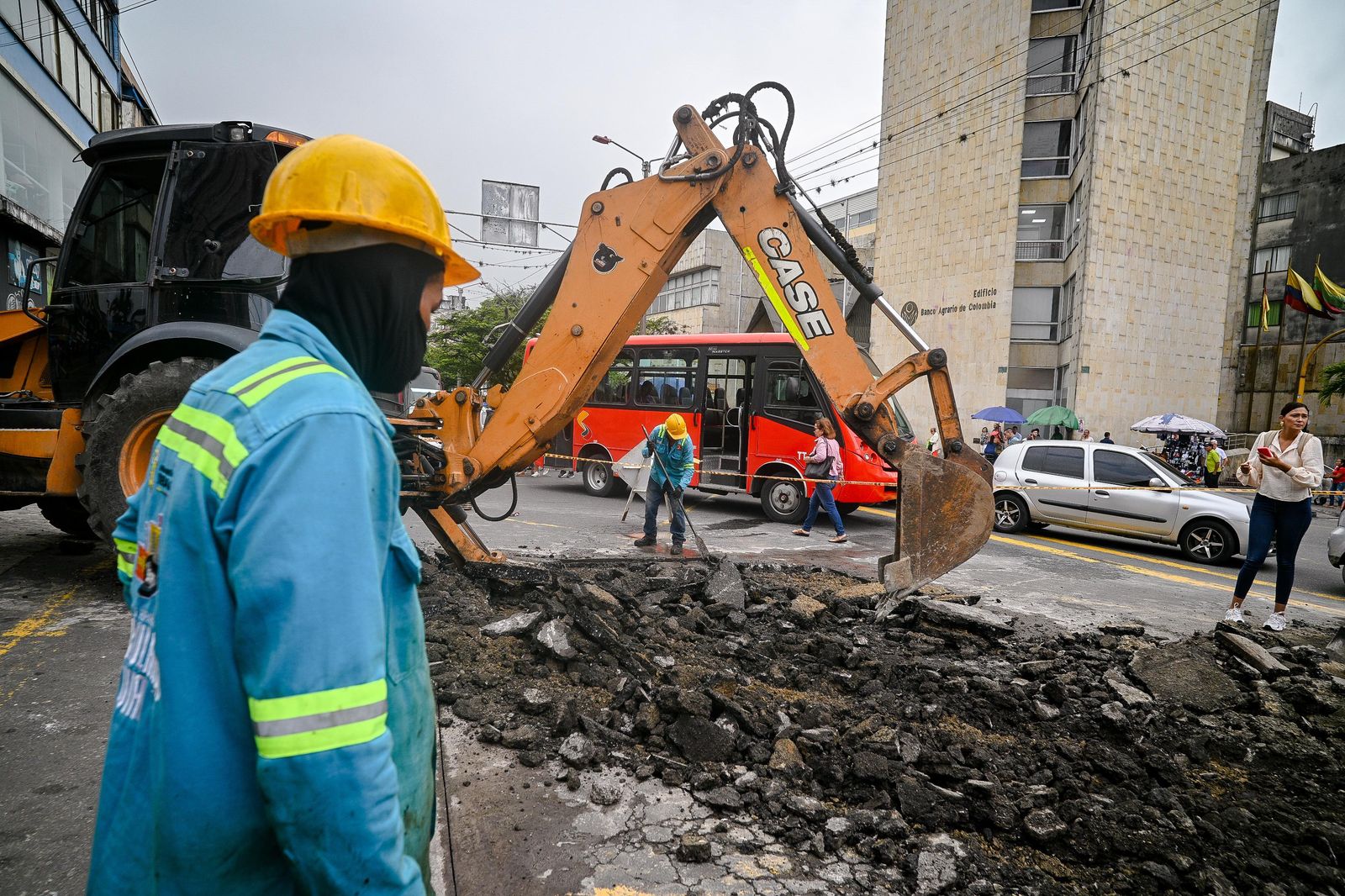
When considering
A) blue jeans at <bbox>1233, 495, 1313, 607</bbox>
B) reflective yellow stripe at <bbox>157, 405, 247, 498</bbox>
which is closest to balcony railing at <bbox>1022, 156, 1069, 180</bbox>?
blue jeans at <bbox>1233, 495, 1313, 607</bbox>

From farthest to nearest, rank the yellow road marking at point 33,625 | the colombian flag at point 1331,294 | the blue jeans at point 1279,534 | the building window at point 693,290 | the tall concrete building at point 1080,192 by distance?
the building window at point 693,290 < the colombian flag at point 1331,294 < the tall concrete building at point 1080,192 < the blue jeans at point 1279,534 < the yellow road marking at point 33,625

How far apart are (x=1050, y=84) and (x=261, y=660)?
1228 inches

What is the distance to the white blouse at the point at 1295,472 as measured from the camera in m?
5.92

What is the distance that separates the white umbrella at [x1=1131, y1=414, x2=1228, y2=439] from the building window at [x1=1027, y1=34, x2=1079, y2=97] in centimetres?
1220

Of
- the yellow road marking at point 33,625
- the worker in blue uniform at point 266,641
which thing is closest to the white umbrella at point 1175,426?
the yellow road marking at point 33,625

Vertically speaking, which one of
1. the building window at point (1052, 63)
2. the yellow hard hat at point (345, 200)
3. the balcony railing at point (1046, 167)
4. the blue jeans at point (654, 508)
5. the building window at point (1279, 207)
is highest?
the building window at point (1052, 63)

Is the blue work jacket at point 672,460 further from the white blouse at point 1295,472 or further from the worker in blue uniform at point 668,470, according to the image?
the white blouse at point 1295,472

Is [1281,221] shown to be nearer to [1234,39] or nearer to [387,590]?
[1234,39]

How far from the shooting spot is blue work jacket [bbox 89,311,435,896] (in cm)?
88

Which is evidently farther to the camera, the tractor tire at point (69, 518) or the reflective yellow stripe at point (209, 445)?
the tractor tire at point (69, 518)

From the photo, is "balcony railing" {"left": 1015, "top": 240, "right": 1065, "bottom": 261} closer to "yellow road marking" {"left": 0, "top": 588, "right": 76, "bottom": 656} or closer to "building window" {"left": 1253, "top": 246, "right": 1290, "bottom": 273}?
"building window" {"left": 1253, "top": 246, "right": 1290, "bottom": 273}

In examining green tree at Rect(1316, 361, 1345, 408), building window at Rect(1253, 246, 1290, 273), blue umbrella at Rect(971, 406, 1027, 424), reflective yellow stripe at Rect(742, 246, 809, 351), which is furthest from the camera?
building window at Rect(1253, 246, 1290, 273)

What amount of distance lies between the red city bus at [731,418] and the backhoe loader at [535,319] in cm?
582

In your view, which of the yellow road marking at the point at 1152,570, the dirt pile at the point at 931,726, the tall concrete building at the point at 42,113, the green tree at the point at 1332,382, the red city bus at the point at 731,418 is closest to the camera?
the dirt pile at the point at 931,726
